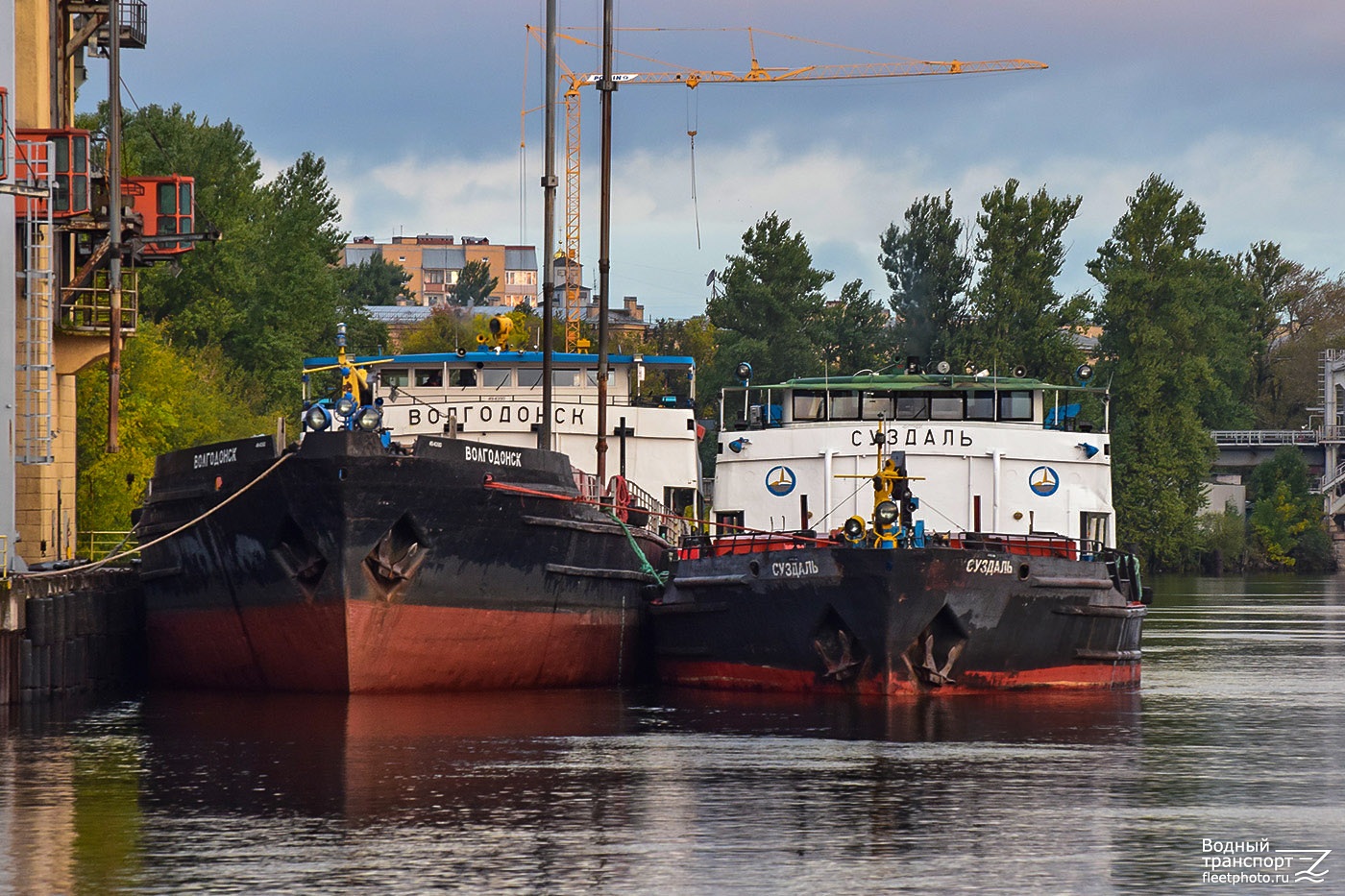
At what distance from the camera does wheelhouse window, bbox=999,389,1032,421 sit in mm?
36062

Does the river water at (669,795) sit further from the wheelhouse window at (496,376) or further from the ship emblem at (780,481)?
the wheelhouse window at (496,376)

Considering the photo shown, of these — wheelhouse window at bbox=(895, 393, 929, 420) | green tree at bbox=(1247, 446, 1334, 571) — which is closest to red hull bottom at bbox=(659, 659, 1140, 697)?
wheelhouse window at bbox=(895, 393, 929, 420)

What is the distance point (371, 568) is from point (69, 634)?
17.7 ft

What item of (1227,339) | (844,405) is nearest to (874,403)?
(844,405)

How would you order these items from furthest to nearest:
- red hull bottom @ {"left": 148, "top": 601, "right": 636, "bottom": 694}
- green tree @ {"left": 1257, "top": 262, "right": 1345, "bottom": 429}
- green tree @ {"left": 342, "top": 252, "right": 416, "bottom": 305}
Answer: green tree @ {"left": 342, "top": 252, "right": 416, "bottom": 305}
green tree @ {"left": 1257, "top": 262, "right": 1345, "bottom": 429}
red hull bottom @ {"left": 148, "top": 601, "right": 636, "bottom": 694}

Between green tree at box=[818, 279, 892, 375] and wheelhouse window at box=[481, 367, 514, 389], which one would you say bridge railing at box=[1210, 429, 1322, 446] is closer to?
green tree at box=[818, 279, 892, 375]

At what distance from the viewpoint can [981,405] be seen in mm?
36156

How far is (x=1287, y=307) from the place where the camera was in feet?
438

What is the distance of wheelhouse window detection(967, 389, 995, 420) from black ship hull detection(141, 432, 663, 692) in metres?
7.52

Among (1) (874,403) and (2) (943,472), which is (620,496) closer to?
(1) (874,403)

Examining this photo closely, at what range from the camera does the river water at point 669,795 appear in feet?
58.7

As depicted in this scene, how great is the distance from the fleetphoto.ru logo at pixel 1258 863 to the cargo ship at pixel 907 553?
9442 millimetres

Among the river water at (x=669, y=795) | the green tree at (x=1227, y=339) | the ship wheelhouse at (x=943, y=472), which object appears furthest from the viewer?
the green tree at (x=1227, y=339)

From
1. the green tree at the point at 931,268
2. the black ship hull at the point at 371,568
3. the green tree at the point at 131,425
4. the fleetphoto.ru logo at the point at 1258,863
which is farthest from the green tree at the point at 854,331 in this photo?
the fleetphoto.ru logo at the point at 1258,863
